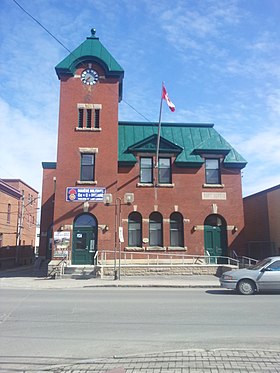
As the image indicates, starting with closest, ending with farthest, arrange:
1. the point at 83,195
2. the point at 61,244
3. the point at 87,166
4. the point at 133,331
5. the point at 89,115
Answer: the point at 133,331 < the point at 61,244 < the point at 83,195 < the point at 87,166 < the point at 89,115

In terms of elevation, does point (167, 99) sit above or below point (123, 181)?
above

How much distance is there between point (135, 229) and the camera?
984 inches

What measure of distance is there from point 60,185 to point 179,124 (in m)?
9.87

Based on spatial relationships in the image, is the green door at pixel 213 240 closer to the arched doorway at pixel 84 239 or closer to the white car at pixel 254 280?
the arched doorway at pixel 84 239

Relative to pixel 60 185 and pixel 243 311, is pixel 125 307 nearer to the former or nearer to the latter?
pixel 243 311

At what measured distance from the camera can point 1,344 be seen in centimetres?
716

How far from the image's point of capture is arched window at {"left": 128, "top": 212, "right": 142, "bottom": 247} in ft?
81.3

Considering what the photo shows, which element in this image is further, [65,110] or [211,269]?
[65,110]

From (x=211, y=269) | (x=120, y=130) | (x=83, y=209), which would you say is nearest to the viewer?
(x=211, y=269)

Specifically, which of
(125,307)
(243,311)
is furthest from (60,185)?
(243,311)

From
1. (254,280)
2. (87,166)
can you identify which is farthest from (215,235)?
(254,280)

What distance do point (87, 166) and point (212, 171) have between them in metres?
8.47

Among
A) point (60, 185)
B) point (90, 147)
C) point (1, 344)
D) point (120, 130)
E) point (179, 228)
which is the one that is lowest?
point (1, 344)

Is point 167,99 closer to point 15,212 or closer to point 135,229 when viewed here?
point 135,229
